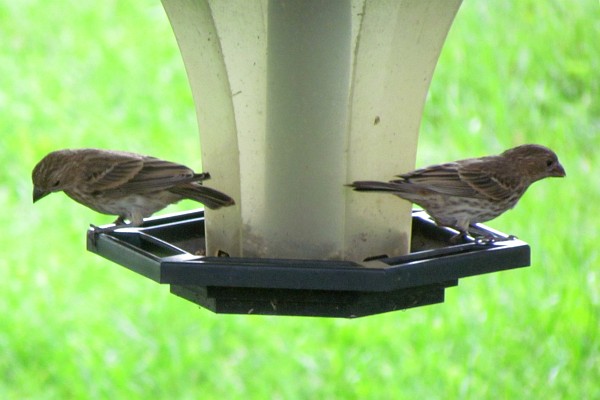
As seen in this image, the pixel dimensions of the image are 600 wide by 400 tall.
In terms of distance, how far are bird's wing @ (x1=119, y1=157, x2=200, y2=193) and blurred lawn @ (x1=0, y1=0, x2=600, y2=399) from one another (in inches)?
101

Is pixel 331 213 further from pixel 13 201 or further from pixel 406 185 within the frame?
pixel 13 201

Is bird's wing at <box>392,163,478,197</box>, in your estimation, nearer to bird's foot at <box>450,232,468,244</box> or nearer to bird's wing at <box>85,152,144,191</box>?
bird's foot at <box>450,232,468,244</box>

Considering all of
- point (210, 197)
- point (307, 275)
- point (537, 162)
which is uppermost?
point (537, 162)

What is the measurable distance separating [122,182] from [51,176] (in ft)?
1.33

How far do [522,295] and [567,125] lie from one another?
2.14 metres

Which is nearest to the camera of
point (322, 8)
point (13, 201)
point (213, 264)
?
point (213, 264)

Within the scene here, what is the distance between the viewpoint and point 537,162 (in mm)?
4684

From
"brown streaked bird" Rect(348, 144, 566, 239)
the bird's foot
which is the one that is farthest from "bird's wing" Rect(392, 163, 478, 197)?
the bird's foot

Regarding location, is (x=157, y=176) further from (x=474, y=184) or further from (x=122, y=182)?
(x=474, y=184)

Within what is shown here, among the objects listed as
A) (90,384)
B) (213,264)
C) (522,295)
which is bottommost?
(90,384)

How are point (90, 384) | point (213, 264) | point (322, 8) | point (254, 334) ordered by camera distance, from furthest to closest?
point (254, 334), point (90, 384), point (322, 8), point (213, 264)

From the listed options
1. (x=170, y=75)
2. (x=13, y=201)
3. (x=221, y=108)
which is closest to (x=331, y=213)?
(x=221, y=108)

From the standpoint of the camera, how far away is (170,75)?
32.4 ft

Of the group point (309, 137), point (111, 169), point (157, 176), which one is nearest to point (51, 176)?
point (111, 169)
